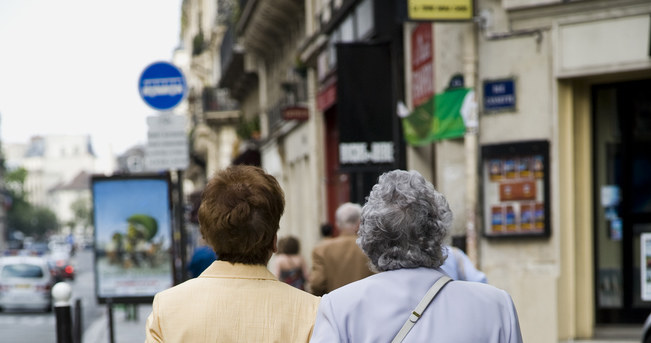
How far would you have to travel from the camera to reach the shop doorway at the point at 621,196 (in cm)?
1140

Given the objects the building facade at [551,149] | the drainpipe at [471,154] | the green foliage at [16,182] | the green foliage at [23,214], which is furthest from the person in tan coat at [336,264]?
the green foliage at [16,182]

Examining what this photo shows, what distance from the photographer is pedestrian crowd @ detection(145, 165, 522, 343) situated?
3301mm

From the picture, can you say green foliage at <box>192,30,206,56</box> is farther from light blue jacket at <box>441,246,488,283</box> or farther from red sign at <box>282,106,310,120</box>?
light blue jacket at <box>441,246,488,283</box>

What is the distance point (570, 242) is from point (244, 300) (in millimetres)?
8389

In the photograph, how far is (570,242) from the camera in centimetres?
1158

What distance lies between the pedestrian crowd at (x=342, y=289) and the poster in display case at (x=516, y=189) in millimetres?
8109

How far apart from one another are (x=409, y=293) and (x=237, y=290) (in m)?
0.68

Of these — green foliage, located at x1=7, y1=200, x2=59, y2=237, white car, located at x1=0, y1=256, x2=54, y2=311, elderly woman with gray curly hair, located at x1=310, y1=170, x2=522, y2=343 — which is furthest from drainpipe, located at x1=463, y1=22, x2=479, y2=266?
green foliage, located at x1=7, y1=200, x2=59, y2=237

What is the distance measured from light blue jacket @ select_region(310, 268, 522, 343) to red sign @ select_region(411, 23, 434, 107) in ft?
33.4

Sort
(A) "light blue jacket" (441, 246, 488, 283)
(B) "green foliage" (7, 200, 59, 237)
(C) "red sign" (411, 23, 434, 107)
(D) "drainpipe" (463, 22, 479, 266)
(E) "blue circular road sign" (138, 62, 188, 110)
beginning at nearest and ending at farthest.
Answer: (A) "light blue jacket" (441, 246, 488, 283), (E) "blue circular road sign" (138, 62, 188, 110), (D) "drainpipe" (463, 22, 479, 266), (C) "red sign" (411, 23, 434, 107), (B) "green foliage" (7, 200, 59, 237)

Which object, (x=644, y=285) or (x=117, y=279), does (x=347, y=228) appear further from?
(x=117, y=279)

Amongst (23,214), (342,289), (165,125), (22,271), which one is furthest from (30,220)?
(342,289)

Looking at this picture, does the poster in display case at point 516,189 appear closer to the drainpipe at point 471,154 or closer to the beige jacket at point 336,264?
the drainpipe at point 471,154

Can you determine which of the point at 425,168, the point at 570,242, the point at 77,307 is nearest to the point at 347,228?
the point at 77,307
